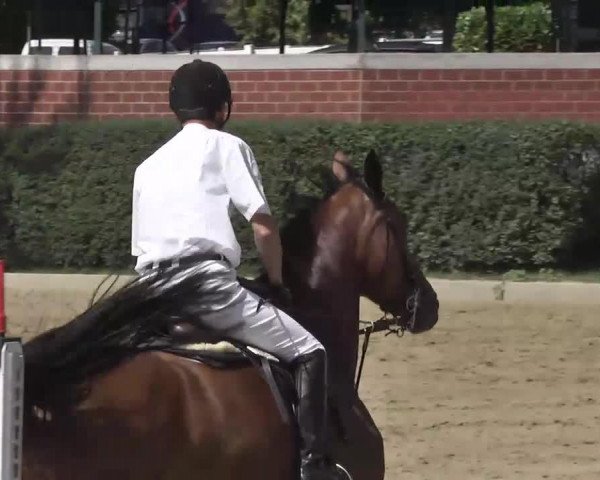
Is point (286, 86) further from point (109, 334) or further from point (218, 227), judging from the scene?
point (109, 334)

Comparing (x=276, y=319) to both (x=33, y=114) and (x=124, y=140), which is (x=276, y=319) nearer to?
(x=124, y=140)

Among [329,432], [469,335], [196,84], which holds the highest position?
[196,84]

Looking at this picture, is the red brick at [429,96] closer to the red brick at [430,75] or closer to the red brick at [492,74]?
the red brick at [430,75]

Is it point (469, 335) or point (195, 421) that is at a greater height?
point (195, 421)

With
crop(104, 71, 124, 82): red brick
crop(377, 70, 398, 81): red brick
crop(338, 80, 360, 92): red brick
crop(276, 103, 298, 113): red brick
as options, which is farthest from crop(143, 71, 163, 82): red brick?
crop(377, 70, 398, 81): red brick

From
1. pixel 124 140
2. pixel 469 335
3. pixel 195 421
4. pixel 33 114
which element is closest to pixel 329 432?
pixel 195 421

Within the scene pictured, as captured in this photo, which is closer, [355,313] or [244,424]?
[244,424]

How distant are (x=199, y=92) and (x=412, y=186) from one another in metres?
8.49

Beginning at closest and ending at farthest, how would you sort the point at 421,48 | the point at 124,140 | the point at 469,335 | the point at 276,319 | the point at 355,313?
the point at 276,319 < the point at 355,313 < the point at 469,335 < the point at 124,140 < the point at 421,48

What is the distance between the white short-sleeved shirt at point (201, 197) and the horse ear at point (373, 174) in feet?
2.25

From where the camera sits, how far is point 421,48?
59.1ft

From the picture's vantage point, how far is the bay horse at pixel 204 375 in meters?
4.25

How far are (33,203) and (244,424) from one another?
31.9 ft

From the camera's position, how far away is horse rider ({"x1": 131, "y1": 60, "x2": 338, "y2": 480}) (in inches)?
184
